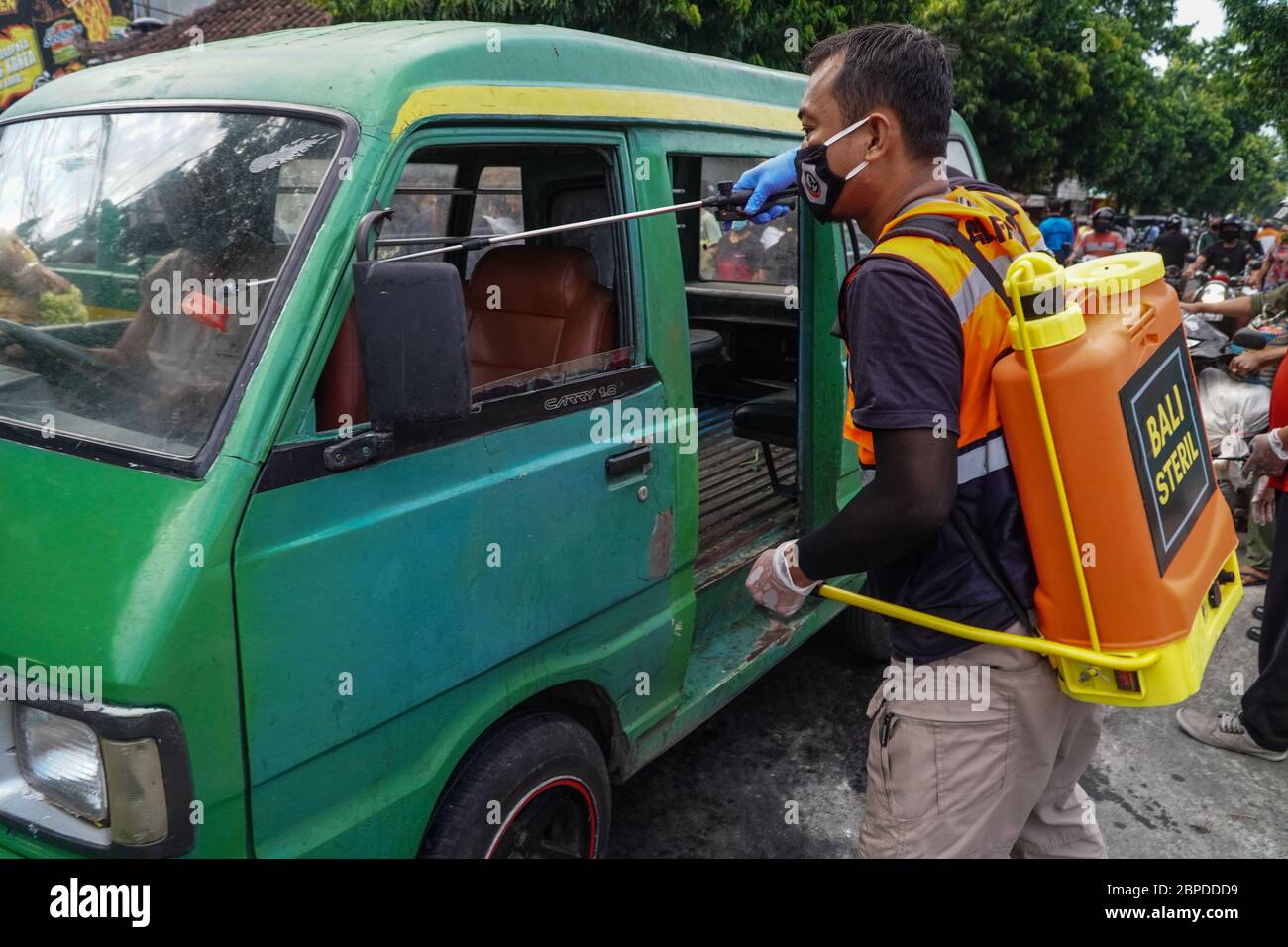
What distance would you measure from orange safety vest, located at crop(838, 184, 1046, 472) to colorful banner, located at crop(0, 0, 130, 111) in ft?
59.8

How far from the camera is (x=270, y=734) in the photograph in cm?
175

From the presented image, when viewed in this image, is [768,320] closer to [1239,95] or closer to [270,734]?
[270,734]

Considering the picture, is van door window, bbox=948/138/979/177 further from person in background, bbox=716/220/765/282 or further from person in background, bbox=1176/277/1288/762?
person in background, bbox=1176/277/1288/762

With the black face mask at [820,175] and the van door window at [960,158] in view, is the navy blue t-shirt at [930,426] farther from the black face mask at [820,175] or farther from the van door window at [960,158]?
the van door window at [960,158]

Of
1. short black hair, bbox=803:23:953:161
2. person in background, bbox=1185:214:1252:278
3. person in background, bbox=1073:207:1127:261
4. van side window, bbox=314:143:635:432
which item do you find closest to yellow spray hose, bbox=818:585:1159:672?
short black hair, bbox=803:23:953:161

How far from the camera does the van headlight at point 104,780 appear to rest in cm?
158

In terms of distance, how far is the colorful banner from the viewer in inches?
635

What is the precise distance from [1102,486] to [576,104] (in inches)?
58.7

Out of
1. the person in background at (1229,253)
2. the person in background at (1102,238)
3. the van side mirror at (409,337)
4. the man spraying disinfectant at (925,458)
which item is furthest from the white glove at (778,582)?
the person in background at (1229,253)

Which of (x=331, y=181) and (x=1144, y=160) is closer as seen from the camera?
(x=331, y=181)

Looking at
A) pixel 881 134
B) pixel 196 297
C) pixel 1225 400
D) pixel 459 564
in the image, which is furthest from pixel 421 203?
pixel 1225 400

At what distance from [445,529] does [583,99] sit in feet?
3.68

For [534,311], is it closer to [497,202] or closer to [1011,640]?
[497,202]
